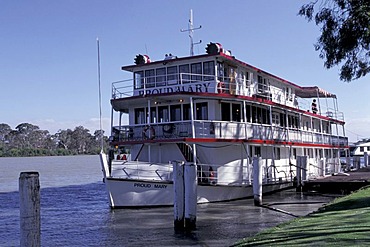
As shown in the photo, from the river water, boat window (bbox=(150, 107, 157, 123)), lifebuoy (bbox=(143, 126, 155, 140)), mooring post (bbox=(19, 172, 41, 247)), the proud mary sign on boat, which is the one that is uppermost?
the proud mary sign on boat

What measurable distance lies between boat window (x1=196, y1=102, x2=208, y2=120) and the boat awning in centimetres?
1502

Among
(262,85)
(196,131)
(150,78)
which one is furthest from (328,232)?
(262,85)

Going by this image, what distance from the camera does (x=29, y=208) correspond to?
8.30m

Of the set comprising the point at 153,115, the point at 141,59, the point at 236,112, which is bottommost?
the point at 153,115

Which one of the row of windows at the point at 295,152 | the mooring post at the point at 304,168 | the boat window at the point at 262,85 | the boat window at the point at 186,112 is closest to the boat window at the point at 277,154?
the row of windows at the point at 295,152

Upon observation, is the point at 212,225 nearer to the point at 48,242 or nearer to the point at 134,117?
the point at 48,242

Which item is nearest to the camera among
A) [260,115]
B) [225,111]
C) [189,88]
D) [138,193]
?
[138,193]

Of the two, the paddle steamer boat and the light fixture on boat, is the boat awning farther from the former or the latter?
the light fixture on boat

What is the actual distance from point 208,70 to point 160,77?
9.05 ft

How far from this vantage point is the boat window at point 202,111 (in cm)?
2400

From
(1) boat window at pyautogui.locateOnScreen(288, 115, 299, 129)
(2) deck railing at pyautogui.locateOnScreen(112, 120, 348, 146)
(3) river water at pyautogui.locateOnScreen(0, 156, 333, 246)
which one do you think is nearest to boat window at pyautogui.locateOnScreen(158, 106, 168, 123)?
(2) deck railing at pyautogui.locateOnScreen(112, 120, 348, 146)

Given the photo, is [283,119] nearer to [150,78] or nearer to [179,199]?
[150,78]

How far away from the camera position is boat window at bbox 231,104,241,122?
2505cm

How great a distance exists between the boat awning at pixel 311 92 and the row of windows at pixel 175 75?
14.3 m
